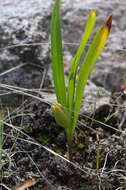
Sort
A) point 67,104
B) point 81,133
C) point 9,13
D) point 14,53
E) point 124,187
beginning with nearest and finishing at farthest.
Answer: point 124,187 → point 67,104 → point 81,133 → point 14,53 → point 9,13

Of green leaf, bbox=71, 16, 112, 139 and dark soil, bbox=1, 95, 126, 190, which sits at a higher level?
green leaf, bbox=71, 16, 112, 139

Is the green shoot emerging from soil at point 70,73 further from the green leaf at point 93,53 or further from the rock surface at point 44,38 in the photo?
the rock surface at point 44,38

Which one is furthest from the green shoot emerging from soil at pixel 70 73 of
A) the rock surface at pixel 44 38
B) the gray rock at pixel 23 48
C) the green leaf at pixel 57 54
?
the gray rock at pixel 23 48

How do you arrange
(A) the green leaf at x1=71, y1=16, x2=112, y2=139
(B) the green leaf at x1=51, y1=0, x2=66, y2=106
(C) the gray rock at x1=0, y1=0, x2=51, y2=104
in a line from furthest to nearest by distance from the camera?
(C) the gray rock at x1=0, y1=0, x2=51, y2=104
(B) the green leaf at x1=51, y1=0, x2=66, y2=106
(A) the green leaf at x1=71, y1=16, x2=112, y2=139

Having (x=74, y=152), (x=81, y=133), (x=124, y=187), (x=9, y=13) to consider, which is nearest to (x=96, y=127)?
(x=81, y=133)

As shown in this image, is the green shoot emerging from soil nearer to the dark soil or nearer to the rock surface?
the dark soil

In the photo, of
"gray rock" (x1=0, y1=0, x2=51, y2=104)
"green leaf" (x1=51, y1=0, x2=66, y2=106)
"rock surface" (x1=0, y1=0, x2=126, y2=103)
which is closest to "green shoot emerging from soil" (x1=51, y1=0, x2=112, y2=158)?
"green leaf" (x1=51, y1=0, x2=66, y2=106)

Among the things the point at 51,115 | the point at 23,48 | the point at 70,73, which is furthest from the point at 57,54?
the point at 23,48

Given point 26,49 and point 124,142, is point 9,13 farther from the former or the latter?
point 124,142

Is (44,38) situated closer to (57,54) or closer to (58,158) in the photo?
(57,54)
